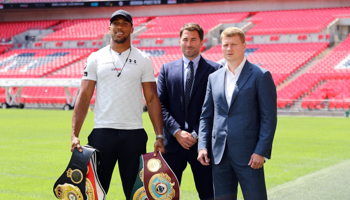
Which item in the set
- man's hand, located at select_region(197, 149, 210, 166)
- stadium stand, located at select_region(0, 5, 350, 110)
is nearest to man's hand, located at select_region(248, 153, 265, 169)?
man's hand, located at select_region(197, 149, 210, 166)

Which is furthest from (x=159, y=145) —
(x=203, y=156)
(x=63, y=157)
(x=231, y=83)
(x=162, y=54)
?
(x=162, y=54)

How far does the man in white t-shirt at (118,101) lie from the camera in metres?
3.74

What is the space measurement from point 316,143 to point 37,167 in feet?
22.3

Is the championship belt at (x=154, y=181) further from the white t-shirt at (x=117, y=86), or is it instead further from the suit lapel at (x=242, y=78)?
the suit lapel at (x=242, y=78)

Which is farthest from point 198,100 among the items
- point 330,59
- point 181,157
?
point 330,59

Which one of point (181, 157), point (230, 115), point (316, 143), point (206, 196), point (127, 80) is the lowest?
point (316, 143)

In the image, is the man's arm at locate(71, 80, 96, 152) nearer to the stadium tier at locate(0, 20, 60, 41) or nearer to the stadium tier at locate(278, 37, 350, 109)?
the stadium tier at locate(278, 37, 350, 109)

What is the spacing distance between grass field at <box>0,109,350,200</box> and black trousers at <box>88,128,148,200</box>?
1.84 metres

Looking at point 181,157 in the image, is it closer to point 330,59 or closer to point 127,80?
point 127,80

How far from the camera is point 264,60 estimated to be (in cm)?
2914

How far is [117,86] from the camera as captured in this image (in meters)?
3.74

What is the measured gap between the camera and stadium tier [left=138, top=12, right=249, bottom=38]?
121 ft

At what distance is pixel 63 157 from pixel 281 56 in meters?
23.4

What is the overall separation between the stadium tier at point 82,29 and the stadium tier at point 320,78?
20.2 metres
